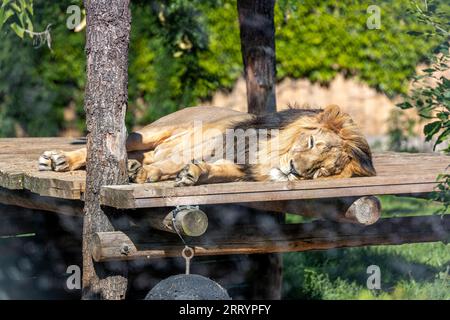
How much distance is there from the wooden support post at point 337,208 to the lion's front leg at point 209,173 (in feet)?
0.80

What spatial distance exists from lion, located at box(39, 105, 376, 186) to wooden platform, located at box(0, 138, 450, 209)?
0.15 m

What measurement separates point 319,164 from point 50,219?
348 cm

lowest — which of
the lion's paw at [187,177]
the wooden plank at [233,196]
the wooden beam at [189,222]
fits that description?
the wooden beam at [189,222]

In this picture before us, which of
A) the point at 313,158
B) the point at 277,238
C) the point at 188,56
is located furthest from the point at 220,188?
the point at 188,56

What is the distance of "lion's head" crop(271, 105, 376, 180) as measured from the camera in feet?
16.5

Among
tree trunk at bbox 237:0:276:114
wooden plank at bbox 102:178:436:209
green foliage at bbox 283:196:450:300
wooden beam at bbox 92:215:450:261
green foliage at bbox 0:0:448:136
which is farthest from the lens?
green foliage at bbox 0:0:448:136

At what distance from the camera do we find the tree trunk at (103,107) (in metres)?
4.83

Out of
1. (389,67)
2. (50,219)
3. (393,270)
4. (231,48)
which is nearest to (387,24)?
(389,67)

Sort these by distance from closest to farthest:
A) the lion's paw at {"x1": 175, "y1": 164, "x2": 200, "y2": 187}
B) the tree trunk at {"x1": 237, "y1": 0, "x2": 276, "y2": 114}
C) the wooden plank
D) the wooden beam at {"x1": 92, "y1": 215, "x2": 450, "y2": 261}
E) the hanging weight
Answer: the hanging weight < the wooden plank < the lion's paw at {"x1": 175, "y1": 164, "x2": 200, "y2": 187} < the wooden beam at {"x1": 92, "y1": 215, "x2": 450, "y2": 261} < the tree trunk at {"x1": 237, "y1": 0, "x2": 276, "y2": 114}

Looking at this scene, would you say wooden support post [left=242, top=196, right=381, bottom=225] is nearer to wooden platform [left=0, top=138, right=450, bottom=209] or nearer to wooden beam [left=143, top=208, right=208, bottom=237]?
wooden platform [left=0, top=138, right=450, bottom=209]

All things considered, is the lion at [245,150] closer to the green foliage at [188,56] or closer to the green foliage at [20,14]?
the green foliage at [20,14]

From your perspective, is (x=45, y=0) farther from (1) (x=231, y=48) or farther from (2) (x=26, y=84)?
(1) (x=231, y=48)

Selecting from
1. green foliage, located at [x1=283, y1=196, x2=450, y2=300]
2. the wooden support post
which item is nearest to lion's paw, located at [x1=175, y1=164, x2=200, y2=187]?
the wooden support post

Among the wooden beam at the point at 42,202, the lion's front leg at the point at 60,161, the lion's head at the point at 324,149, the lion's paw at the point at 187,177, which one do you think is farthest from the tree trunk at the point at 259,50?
the lion's paw at the point at 187,177
